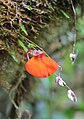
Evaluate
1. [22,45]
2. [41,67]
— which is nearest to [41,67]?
[41,67]

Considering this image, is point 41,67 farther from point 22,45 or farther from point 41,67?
point 22,45

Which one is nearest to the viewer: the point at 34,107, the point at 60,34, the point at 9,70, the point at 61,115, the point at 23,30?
the point at 23,30

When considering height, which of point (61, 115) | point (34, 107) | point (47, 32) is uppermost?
point (47, 32)

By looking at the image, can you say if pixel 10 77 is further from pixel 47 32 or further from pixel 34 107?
pixel 34 107

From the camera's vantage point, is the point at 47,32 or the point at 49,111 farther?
the point at 49,111

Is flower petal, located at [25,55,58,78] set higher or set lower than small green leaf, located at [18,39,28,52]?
higher

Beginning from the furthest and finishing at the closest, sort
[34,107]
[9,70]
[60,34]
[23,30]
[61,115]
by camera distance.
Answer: [61,115], [34,107], [60,34], [9,70], [23,30]

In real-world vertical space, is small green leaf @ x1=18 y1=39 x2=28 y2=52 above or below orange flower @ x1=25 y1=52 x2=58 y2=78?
below

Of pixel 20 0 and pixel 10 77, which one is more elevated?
pixel 20 0

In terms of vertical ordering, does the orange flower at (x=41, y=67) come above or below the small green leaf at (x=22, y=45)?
above

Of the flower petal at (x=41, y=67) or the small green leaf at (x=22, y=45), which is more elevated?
the flower petal at (x=41, y=67)

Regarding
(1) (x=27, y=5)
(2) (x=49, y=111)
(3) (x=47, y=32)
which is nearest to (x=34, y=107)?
(2) (x=49, y=111)
